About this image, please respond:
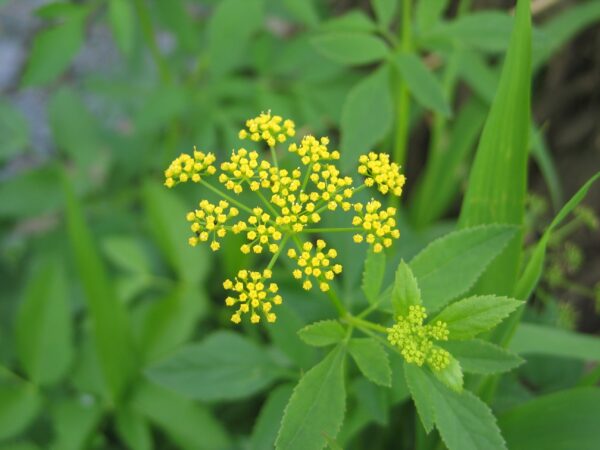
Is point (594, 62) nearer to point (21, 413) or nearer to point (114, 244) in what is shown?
point (114, 244)

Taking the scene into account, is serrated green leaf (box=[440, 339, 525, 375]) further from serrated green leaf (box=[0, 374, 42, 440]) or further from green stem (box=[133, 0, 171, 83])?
green stem (box=[133, 0, 171, 83])

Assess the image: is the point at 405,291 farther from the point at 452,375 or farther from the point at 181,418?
the point at 181,418

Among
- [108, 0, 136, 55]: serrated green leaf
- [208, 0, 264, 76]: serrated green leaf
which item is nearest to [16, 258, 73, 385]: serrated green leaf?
[108, 0, 136, 55]: serrated green leaf

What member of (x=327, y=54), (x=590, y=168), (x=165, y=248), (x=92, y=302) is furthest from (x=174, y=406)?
(x=590, y=168)

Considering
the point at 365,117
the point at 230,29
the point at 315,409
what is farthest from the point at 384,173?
the point at 230,29

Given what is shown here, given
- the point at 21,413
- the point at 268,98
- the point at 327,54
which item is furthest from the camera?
the point at 268,98

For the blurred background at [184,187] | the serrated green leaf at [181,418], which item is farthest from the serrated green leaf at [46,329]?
the serrated green leaf at [181,418]
